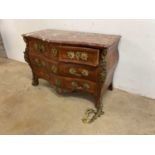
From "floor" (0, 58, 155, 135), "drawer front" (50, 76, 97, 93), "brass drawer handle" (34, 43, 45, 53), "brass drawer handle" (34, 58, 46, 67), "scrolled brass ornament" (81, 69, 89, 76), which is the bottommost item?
"floor" (0, 58, 155, 135)

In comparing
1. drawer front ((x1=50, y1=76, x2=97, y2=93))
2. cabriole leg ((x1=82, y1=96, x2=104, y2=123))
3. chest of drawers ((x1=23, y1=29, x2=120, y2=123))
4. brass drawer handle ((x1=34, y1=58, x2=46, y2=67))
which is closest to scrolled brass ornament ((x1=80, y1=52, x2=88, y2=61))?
chest of drawers ((x1=23, y1=29, x2=120, y2=123))

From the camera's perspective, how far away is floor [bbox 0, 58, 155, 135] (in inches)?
65.2

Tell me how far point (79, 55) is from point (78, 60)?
5 centimetres

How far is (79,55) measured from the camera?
1695 millimetres

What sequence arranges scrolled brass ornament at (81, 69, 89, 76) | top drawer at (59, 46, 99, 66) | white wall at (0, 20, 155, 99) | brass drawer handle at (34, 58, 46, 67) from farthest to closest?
1. brass drawer handle at (34, 58, 46, 67)
2. white wall at (0, 20, 155, 99)
3. scrolled brass ornament at (81, 69, 89, 76)
4. top drawer at (59, 46, 99, 66)

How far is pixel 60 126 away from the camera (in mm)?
1701

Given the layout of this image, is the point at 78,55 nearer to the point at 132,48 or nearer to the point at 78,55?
the point at 78,55

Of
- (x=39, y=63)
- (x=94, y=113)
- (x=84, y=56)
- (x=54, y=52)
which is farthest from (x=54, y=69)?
(x=94, y=113)

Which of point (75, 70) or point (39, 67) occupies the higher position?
point (75, 70)

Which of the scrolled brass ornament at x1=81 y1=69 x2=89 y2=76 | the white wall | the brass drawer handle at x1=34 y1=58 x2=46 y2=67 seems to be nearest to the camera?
the scrolled brass ornament at x1=81 y1=69 x2=89 y2=76

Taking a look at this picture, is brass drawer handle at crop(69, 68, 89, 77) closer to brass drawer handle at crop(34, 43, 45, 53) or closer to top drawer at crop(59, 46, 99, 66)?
top drawer at crop(59, 46, 99, 66)

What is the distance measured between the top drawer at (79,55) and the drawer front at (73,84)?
0.72ft

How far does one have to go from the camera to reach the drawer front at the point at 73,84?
1.81 meters
